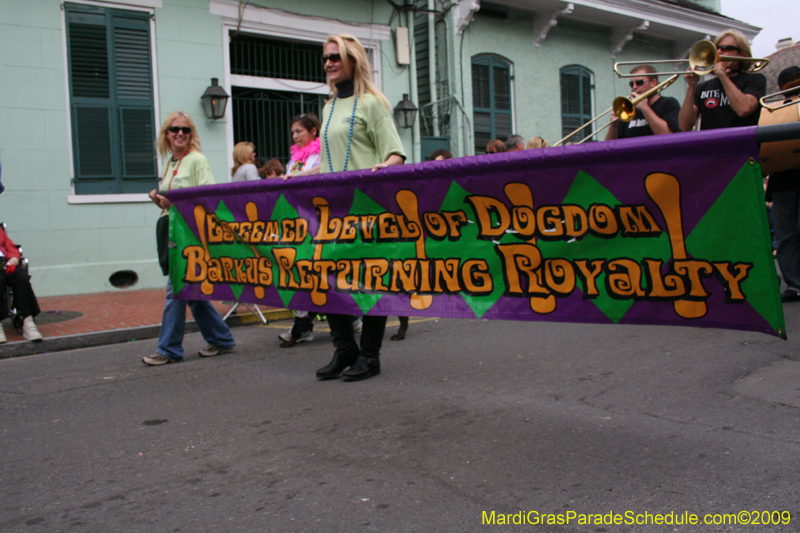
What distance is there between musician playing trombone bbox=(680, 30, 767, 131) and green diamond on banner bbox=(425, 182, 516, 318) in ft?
5.45

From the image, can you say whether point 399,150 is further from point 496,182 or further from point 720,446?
point 720,446

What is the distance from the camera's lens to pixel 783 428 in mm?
3357

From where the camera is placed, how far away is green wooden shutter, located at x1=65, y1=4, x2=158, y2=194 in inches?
404

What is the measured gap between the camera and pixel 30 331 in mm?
6734

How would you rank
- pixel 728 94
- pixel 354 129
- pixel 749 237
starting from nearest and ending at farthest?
pixel 749 237, pixel 728 94, pixel 354 129

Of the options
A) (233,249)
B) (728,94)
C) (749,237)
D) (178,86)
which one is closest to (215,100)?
(178,86)

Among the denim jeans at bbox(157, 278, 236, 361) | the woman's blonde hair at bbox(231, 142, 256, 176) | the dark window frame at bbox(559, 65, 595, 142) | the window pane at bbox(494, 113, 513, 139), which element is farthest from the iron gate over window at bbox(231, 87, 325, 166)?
the denim jeans at bbox(157, 278, 236, 361)

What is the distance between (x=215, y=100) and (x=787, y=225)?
857 cm

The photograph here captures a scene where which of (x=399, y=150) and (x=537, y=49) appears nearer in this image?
(x=399, y=150)

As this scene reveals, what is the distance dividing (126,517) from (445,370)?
105 inches

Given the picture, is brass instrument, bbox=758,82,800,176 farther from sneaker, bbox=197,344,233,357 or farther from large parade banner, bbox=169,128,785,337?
sneaker, bbox=197,344,233,357

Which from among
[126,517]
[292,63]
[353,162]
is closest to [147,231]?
[292,63]

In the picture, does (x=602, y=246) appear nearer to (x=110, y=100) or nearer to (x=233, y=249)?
(x=233, y=249)

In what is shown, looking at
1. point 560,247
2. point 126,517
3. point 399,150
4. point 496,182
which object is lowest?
point 126,517
